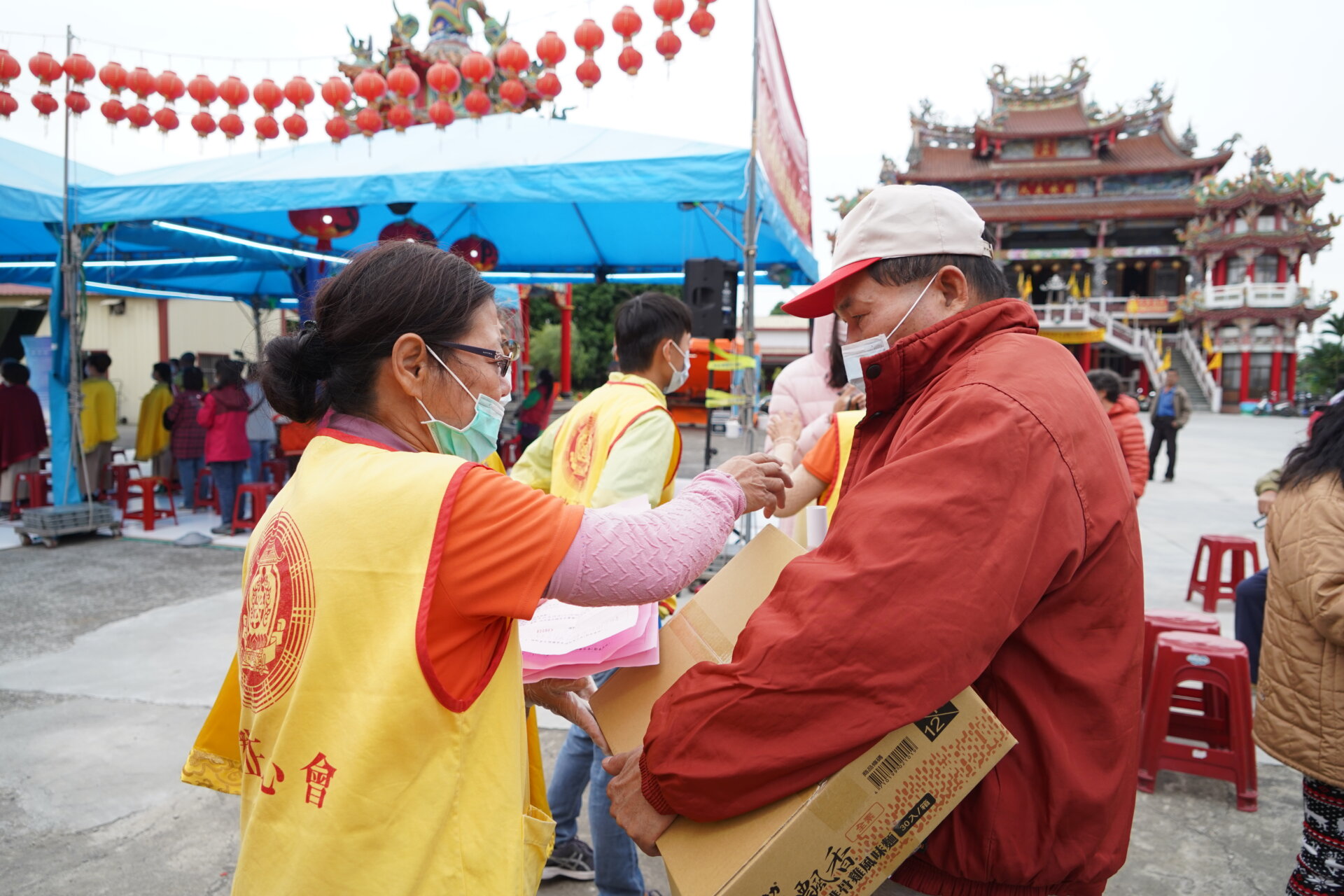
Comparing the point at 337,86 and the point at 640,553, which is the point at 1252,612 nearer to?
the point at 640,553

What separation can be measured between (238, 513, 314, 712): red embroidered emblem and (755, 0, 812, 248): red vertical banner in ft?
17.8

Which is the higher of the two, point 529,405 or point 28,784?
point 529,405

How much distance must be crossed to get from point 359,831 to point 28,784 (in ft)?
9.85

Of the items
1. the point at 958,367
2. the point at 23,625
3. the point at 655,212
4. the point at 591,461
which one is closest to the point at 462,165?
the point at 655,212

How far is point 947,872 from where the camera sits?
1.19 metres

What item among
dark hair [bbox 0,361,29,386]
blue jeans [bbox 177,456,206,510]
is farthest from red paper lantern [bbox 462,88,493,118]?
dark hair [bbox 0,361,29,386]

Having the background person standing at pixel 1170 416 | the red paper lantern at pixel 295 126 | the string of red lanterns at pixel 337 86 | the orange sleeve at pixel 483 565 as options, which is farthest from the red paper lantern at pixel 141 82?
the background person standing at pixel 1170 416

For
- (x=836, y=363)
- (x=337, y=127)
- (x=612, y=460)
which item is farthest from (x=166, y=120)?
(x=612, y=460)

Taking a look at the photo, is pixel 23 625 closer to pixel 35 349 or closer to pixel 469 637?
pixel 35 349

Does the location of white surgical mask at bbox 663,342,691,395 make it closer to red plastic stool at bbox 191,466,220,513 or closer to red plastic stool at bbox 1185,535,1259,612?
red plastic stool at bbox 1185,535,1259,612

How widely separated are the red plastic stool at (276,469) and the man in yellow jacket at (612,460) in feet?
21.6

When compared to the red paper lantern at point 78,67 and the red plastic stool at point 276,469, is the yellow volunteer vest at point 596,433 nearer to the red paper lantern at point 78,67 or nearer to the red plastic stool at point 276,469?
the red plastic stool at point 276,469

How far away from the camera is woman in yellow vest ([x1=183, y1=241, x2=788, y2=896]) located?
1.09 m

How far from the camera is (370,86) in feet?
24.2
